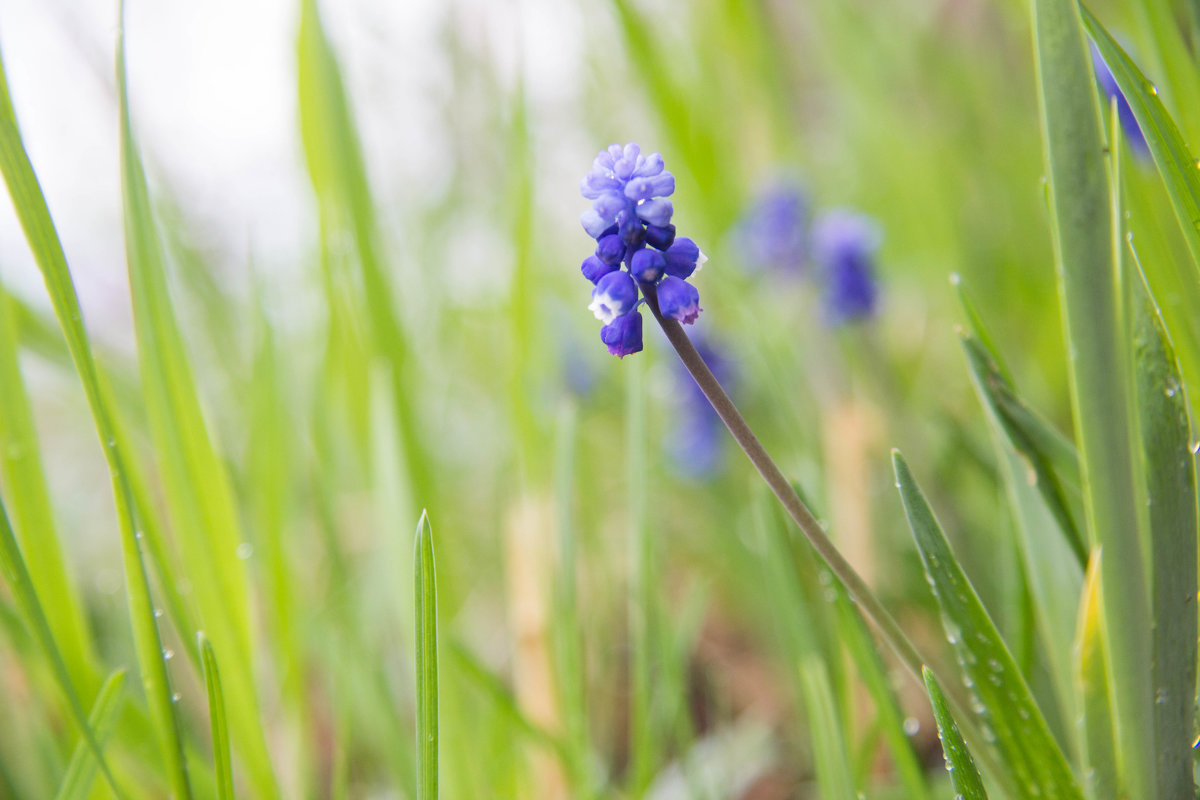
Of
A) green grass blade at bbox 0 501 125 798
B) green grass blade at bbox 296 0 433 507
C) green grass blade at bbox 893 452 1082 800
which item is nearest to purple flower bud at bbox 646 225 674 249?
green grass blade at bbox 893 452 1082 800

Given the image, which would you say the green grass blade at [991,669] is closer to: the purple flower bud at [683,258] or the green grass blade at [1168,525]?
the green grass blade at [1168,525]

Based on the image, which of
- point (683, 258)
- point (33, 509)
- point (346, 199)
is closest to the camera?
point (683, 258)

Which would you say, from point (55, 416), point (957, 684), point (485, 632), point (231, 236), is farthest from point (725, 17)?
point (55, 416)

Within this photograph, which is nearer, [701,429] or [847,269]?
[847,269]

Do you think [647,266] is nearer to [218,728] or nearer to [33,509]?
[218,728]

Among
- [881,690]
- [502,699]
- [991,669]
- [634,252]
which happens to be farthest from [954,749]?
[502,699]

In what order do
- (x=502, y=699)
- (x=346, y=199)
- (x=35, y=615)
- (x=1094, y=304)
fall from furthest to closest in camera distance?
(x=346, y=199)
(x=502, y=699)
(x=35, y=615)
(x=1094, y=304)

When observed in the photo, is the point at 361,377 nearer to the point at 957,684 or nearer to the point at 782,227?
the point at 782,227

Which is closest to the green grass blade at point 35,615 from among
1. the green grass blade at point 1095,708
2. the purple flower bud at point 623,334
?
the purple flower bud at point 623,334

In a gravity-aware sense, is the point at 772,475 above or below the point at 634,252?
below
